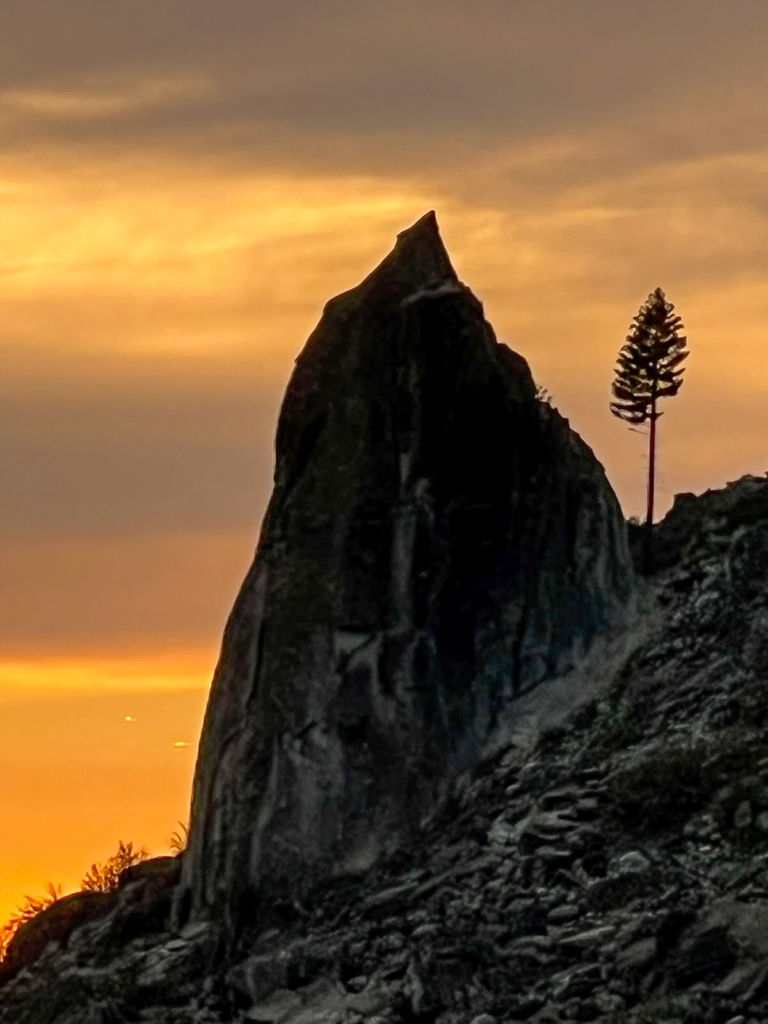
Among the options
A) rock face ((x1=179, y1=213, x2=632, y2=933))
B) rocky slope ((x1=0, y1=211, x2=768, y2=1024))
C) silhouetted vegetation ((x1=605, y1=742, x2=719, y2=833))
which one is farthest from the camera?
rock face ((x1=179, y1=213, x2=632, y2=933))

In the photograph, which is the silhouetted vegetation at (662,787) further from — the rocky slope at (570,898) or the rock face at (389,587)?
the rock face at (389,587)

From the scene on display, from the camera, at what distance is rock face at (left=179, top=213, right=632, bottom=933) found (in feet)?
215

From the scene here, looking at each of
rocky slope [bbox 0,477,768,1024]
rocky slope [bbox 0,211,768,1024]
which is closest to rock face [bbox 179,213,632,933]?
rocky slope [bbox 0,211,768,1024]

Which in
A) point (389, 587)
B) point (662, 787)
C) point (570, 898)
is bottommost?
point (570, 898)

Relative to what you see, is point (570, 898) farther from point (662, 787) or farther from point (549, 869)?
point (662, 787)

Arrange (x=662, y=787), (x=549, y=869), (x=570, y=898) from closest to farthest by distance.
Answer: (x=570, y=898) → (x=549, y=869) → (x=662, y=787)

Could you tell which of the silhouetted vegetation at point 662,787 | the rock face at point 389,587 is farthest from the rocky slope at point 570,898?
the rock face at point 389,587

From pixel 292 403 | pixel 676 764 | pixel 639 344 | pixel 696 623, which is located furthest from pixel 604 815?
pixel 639 344

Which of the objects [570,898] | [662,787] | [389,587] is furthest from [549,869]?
[389,587]

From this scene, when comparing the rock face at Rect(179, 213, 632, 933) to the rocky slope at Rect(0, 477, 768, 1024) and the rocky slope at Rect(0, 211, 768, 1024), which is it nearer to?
the rocky slope at Rect(0, 211, 768, 1024)

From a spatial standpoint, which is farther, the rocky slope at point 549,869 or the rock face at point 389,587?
the rock face at point 389,587

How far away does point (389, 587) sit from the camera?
6662cm

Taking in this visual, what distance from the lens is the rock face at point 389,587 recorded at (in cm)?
6556

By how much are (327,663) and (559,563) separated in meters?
5.23
